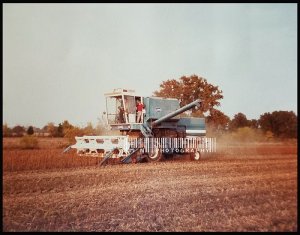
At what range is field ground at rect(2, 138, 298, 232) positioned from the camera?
5410 mm

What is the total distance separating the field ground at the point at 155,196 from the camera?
17.7 feet

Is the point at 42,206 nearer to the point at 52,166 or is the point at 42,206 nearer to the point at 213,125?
the point at 52,166

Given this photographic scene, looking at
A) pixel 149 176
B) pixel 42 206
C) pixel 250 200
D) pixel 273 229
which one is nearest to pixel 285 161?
pixel 250 200

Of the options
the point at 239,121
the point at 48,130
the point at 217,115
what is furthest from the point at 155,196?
the point at 217,115

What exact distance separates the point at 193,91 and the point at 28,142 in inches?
169

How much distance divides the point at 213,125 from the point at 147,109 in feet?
8.69

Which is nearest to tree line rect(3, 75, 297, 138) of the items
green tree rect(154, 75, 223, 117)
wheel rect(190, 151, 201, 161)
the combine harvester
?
green tree rect(154, 75, 223, 117)

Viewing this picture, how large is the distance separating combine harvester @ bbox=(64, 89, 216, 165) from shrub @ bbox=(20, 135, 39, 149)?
11.3 feet

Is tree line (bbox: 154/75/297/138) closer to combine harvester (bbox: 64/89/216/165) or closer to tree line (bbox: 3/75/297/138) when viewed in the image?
tree line (bbox: 3/75/297/138)

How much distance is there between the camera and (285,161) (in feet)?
23.2

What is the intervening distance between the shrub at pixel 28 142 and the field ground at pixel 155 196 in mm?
198

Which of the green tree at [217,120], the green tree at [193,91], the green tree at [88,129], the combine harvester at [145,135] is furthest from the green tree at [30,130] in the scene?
the green tree at [217,120]

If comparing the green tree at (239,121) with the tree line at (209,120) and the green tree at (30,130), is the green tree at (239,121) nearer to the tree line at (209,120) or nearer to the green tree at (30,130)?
the tree line at (209,120)

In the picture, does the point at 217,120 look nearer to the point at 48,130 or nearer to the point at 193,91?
the point at 193,91
